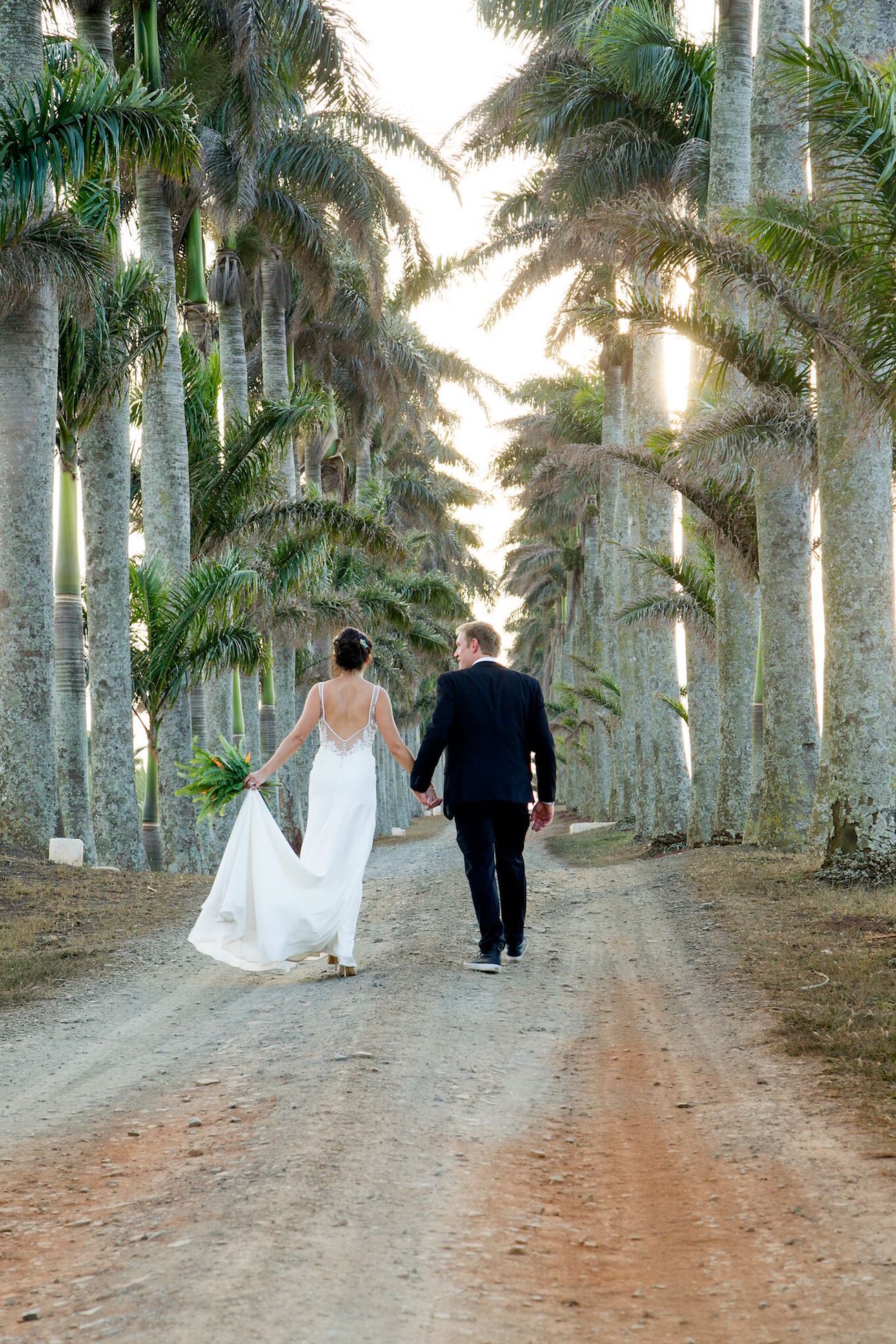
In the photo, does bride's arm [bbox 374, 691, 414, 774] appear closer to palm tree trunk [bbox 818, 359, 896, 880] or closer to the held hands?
the held hands

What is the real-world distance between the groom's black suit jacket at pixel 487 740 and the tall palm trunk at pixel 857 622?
430cm

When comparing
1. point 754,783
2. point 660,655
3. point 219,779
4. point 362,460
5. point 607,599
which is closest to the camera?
point 219,779

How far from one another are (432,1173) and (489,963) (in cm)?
343

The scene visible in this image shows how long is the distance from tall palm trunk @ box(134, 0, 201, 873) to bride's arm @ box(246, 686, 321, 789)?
9830 millimetres

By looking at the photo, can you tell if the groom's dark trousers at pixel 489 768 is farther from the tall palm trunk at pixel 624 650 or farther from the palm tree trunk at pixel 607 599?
the tall palm trunk at pixel 624 650

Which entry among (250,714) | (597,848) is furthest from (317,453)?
(597,848)

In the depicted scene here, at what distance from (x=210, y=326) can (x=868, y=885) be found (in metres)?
21.5

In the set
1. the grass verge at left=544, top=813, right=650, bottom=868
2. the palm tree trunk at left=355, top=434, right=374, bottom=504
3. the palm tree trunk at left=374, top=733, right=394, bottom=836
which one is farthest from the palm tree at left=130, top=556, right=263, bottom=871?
the palm tree trunk at left=374, top=733, right=394, bottom=836

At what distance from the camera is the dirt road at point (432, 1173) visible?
296 centimetres

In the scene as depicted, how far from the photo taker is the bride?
7.36 meters

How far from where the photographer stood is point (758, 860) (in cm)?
1298

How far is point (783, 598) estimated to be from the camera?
44.5 feet

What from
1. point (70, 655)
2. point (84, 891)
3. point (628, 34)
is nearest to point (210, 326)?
point (628, 34)

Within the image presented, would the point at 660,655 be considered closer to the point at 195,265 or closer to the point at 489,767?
the point at 195,265
